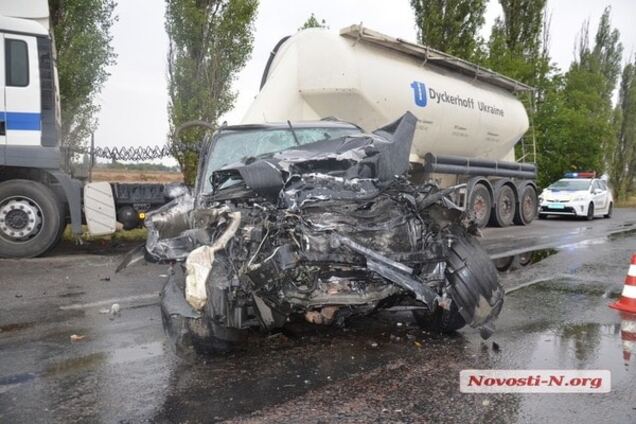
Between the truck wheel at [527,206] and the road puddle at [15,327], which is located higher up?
the truck wheel at [527,206]

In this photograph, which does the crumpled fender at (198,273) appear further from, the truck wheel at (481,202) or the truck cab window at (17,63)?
the truck wheel at (481,202)

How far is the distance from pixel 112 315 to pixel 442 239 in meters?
3.18

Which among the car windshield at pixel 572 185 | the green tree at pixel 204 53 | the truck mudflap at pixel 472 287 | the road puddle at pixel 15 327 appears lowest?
the road puddle at pixel 15 327

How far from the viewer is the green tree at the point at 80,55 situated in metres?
12.4

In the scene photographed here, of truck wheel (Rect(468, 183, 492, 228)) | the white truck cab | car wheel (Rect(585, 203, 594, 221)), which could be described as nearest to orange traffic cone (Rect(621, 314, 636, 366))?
the white truck cab

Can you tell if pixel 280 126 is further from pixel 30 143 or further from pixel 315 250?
pixel 30 143

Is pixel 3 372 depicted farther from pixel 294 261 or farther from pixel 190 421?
pixel 294 261

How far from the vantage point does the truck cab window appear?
7859 millimetres

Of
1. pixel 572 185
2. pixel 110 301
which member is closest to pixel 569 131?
pixel 572 185

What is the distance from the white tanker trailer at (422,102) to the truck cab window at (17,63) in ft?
11.4

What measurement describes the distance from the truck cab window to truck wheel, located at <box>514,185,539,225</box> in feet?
41.4

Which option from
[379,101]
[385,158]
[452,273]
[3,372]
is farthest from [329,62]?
[3,372]

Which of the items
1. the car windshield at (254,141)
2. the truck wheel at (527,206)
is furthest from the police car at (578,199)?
the car windshield at (254,141)

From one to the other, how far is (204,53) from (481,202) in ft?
26.6
